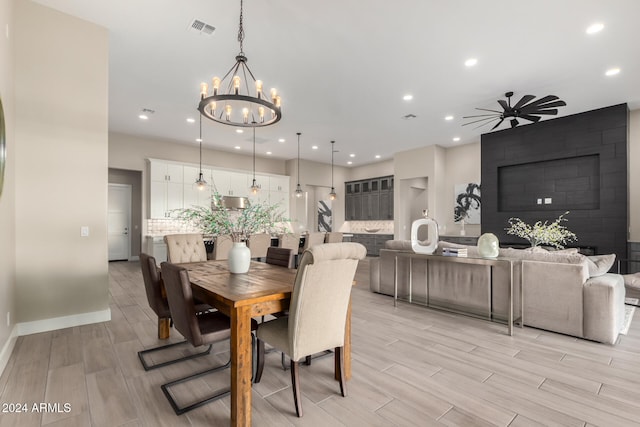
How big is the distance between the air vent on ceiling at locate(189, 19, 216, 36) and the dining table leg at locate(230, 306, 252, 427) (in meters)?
3.09

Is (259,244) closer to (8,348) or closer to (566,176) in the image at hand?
(8,348)

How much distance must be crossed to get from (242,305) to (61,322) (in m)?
2.83


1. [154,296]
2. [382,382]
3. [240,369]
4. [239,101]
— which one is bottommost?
[382,382]

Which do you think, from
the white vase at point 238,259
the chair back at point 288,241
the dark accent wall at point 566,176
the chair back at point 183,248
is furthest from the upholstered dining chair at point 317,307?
the dark accent wall at point 566,176

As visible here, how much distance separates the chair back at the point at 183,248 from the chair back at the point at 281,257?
49.4 inches

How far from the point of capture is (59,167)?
125 inches

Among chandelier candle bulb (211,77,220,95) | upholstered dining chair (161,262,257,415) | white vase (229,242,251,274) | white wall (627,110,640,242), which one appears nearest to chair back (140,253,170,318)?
upholstered dining chair (161,262,257,415)

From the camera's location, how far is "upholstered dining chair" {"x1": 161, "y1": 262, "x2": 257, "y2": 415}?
1.85 m

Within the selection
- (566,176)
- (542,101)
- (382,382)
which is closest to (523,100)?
(542,101)

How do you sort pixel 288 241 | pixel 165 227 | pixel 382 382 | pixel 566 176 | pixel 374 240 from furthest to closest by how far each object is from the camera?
pixel 374 240
pixel 165 227
pixel 288 241
pixel 566 176
pixel 382 382

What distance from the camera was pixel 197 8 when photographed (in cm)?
299

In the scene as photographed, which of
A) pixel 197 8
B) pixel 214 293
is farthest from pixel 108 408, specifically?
pixel 197 8

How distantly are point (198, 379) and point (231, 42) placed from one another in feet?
11.6

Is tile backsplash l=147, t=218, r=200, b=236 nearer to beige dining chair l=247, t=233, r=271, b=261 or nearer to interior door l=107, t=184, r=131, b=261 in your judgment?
interior door l=107, t=184, r=131, b=261
